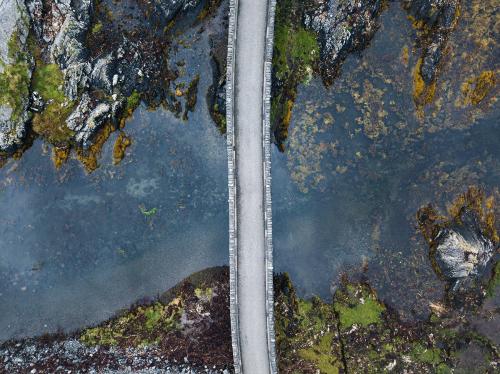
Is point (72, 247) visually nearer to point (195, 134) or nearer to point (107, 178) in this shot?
point (107, 178)

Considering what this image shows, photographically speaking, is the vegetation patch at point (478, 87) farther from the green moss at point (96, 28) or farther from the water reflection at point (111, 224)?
the green moss at point (96, 28)

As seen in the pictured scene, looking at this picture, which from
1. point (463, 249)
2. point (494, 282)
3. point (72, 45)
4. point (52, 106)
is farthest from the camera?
point (494, 282)

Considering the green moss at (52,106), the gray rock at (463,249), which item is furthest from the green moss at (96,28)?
the gray rock at (463,249)

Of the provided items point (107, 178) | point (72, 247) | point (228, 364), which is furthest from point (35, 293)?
point (228, 364)

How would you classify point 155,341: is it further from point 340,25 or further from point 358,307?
point 340,25

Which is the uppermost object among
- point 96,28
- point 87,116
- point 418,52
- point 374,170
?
point 96,28

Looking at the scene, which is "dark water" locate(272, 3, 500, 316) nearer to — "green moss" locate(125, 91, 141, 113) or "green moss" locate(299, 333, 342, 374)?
"green moss" locate(299, 333, 342, 374)

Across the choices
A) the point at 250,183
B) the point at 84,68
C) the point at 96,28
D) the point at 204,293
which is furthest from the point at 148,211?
the point at 96,28

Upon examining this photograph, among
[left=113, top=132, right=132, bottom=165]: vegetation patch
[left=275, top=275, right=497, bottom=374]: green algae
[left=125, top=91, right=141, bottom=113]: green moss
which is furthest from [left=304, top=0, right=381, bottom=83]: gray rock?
[left=275, top=275, right=497, bottom=374]: green algae
